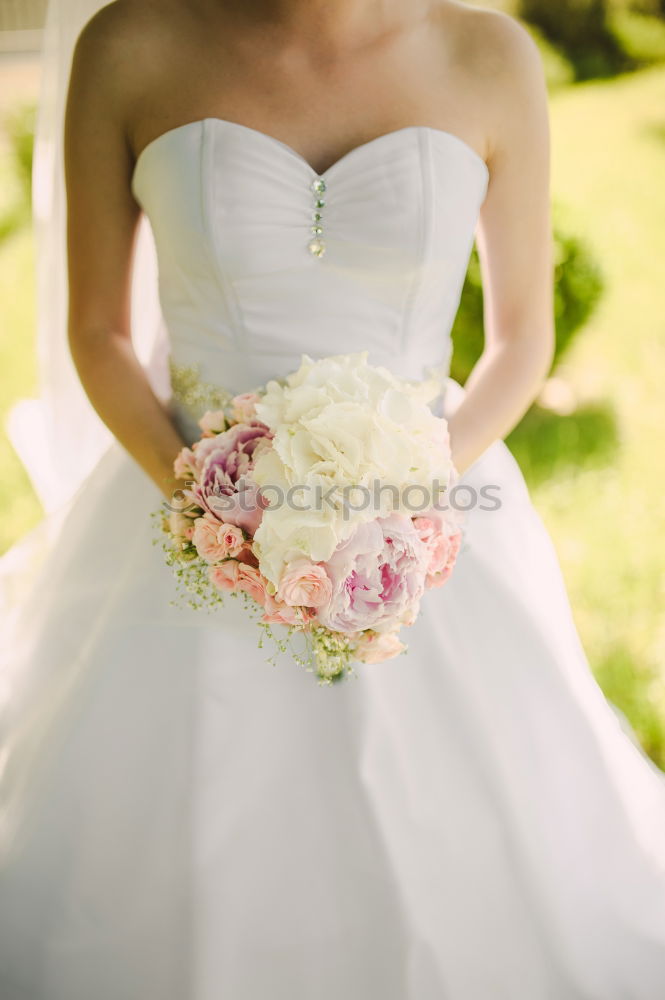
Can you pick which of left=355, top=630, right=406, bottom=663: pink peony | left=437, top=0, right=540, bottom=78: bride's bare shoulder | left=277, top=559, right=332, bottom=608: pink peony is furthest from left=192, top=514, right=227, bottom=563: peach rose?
left=437, top=0, right=540, bottom=78: bride's bare shoulder

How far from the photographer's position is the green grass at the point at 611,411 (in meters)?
2.91

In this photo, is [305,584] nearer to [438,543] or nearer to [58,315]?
[438,543]

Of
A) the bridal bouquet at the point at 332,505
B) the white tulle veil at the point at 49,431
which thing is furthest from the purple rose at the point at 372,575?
the white tulle veil at the point at 49,431

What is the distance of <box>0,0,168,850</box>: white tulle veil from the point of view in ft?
5.41

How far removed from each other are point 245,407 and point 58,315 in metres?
1.05

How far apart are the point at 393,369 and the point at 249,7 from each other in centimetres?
72

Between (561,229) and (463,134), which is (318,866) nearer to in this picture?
(463,134)

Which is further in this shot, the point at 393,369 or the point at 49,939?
the point at 393,369

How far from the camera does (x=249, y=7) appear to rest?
1.58 meters

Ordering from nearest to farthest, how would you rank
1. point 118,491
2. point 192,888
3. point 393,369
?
point 192,888 < point 393,369 < point 118,491

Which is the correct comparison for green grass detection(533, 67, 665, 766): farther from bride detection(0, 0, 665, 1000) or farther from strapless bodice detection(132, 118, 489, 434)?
strapless bodice detection(132, 118, 489, 434)

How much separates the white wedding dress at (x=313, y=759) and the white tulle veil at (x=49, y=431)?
0.02 m

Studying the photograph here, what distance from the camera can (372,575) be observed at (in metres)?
1.15

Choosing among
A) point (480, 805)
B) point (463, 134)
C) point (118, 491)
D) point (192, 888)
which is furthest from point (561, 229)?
point (192, 888)
